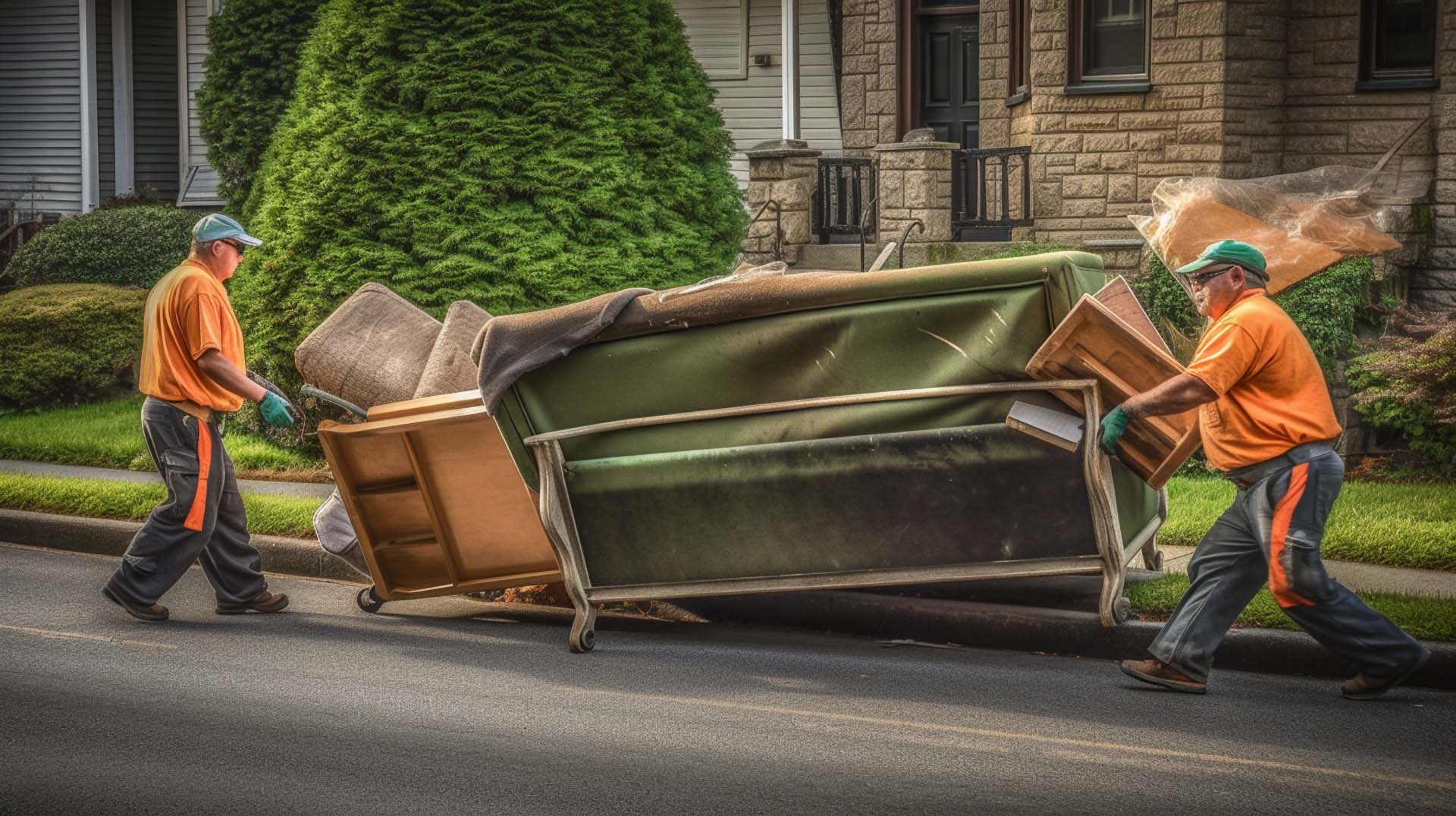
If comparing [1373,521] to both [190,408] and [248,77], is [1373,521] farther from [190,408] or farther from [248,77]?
[248,77]

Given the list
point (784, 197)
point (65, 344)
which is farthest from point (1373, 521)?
point (65, 344)

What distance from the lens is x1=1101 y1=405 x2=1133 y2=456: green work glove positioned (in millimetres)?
5980

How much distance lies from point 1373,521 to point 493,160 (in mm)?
6082

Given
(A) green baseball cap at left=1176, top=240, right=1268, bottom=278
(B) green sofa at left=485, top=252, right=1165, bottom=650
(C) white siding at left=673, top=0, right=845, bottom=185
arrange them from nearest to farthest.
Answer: (A) green baseball cap at left=1176, top=240, right=1268, bottom=278 → (B) green sofa at left=485, top=252, right=1165, bottom=650 → (C) white siding at left=673, top=0, right=845, bottom=185

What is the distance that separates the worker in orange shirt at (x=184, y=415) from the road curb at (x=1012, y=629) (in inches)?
92.9

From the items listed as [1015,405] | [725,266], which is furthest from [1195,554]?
[725,266]

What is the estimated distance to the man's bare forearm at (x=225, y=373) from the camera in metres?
7.56

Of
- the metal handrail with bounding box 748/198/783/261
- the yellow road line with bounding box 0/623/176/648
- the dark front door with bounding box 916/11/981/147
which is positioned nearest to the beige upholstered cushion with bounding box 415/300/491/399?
the yellow road line with bounding box 0/623/176/648

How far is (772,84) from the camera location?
20.2 metres

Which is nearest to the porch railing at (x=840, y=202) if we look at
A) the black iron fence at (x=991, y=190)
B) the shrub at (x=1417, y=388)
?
the black iron fence at (x=991, y=190)

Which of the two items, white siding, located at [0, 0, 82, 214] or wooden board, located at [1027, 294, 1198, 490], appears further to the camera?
white siding, located at [0, 0, 82, 214]

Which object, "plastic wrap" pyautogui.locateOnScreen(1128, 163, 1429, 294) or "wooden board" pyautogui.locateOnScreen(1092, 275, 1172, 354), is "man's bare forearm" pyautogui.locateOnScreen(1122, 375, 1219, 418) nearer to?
"wooden board" pyautogui.locateOnScreen(1092, 275, 1172, 354)

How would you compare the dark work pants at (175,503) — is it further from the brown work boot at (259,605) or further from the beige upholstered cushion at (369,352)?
the beige upholstered cushion at (369,352)

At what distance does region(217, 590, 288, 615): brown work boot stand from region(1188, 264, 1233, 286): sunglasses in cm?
Result: 469
